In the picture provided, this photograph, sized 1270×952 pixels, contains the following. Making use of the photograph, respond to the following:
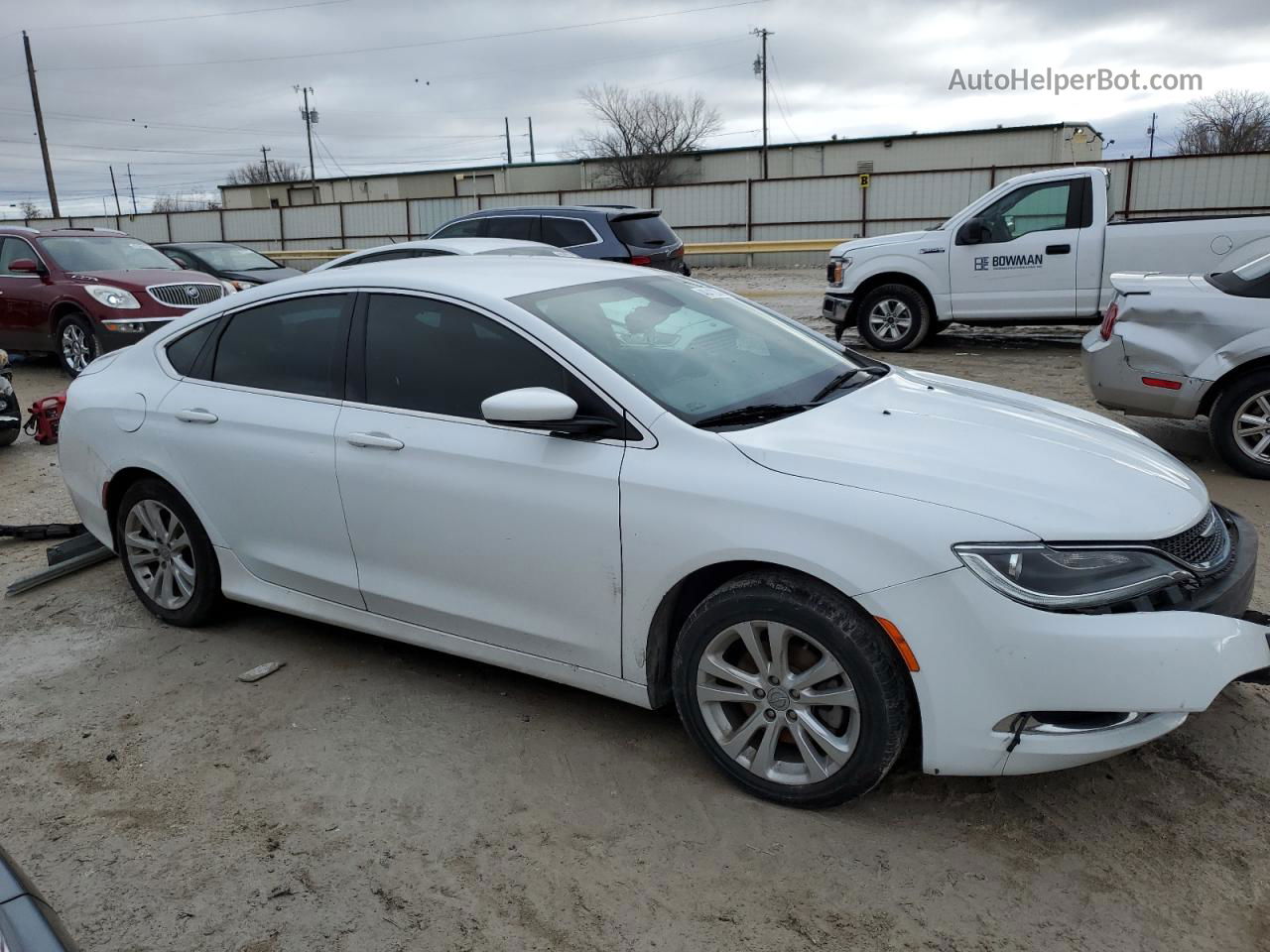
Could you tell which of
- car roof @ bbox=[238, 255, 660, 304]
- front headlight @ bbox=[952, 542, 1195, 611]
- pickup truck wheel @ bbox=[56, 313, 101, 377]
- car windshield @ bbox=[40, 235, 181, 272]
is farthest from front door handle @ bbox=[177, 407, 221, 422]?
car windshield @ bbox=[40, 235, 181, 272]

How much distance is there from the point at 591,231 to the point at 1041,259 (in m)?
5.38

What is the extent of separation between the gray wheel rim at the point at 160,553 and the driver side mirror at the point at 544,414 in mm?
2017

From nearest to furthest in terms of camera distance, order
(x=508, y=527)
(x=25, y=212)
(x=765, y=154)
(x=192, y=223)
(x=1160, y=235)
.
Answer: (x=508, y=527)
(x=1160, y=235)
(x=192, y=223)
(x=765, y=154)
(x=25, y=212)

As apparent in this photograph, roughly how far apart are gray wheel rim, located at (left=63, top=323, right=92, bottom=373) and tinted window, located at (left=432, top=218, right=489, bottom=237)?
451cm

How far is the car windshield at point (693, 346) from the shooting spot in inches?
136

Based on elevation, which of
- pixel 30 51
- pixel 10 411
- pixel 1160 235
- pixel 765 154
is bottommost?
pixel 10 411

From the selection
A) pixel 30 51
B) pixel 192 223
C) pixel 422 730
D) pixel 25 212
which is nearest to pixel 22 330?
pixel 422 730

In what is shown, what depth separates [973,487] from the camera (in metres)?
2.86

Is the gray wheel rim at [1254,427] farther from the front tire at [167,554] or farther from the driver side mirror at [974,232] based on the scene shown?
the front tire at [167,554]

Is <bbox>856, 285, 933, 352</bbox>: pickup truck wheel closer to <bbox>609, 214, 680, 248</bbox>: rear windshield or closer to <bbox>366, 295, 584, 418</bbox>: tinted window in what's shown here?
<bbox>609, 214, 680, 248</bbox>: rear windshield

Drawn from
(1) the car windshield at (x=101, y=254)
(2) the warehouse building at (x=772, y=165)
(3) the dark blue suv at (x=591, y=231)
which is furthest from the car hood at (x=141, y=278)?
(2) the warehouse building at (x=772, y=165)

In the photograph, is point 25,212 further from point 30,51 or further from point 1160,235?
point 1160,235

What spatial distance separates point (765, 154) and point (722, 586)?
44.7m

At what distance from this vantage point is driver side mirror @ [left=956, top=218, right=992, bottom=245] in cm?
1115
